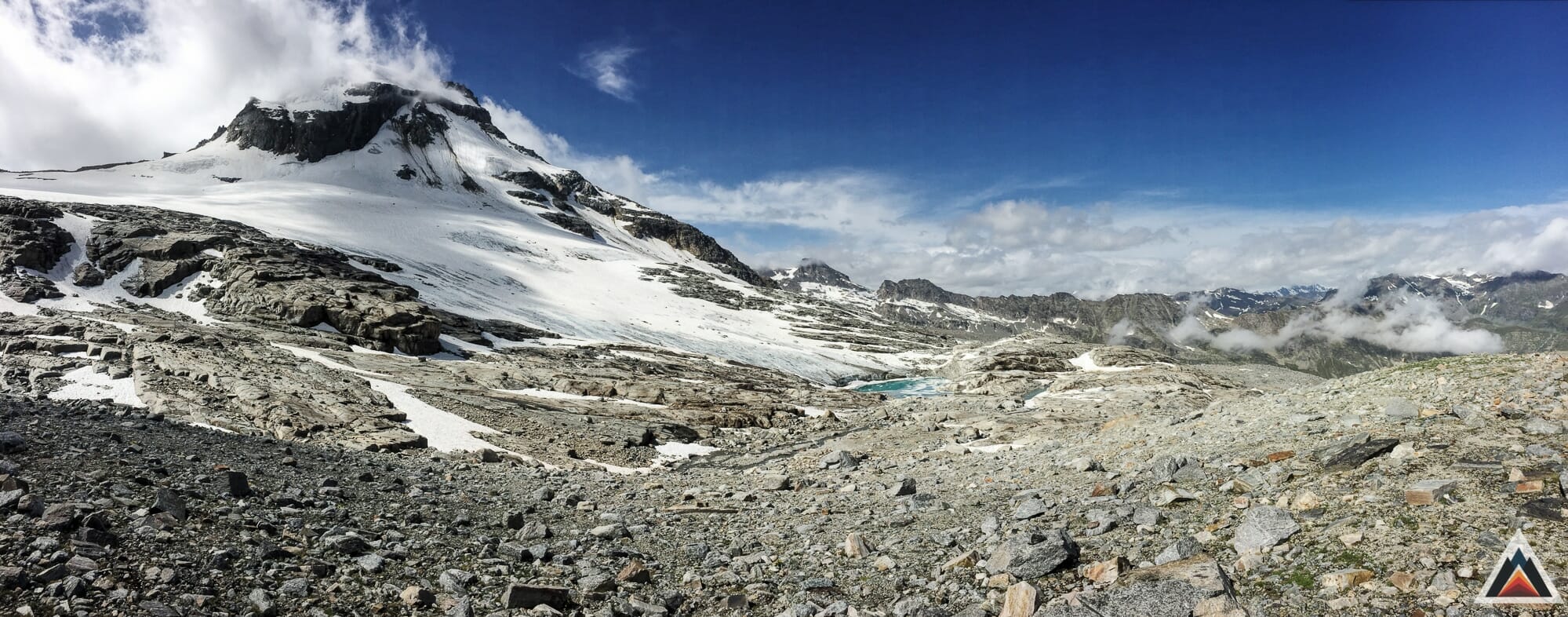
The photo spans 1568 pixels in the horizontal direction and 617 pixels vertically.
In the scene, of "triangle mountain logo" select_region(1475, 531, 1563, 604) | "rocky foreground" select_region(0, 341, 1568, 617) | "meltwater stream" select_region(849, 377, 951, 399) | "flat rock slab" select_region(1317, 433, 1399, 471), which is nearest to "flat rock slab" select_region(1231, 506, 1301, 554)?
"rocky foreground" select_region(0, 341, 1568, 617)

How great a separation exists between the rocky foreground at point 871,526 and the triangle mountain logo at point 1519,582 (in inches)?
5.2

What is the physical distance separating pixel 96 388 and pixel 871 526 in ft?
99.5

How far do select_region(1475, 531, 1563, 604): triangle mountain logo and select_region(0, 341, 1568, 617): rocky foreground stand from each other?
13 centimetres

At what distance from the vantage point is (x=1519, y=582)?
5484 millimetres

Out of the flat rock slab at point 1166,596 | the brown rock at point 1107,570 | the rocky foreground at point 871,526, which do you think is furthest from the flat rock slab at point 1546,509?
the brown rock at point 1107,570

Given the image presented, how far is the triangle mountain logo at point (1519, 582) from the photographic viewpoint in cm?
527

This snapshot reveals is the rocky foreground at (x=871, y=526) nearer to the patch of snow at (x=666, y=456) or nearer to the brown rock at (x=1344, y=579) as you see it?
the brown rock at (x=1344, y=579)

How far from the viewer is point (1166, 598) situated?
250 inches

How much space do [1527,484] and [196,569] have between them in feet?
47.0

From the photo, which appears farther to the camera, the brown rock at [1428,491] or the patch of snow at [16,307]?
the patch of snow at [16,307]

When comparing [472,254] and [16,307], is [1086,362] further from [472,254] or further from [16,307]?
[472,254]

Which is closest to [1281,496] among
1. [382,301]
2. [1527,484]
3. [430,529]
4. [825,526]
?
[1527,484]

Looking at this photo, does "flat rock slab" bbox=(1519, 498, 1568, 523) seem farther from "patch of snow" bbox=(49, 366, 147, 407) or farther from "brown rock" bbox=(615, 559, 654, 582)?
"patch of snow" bbox=(49, 366, 147, 407)

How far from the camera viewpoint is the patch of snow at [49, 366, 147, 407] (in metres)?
23.0
